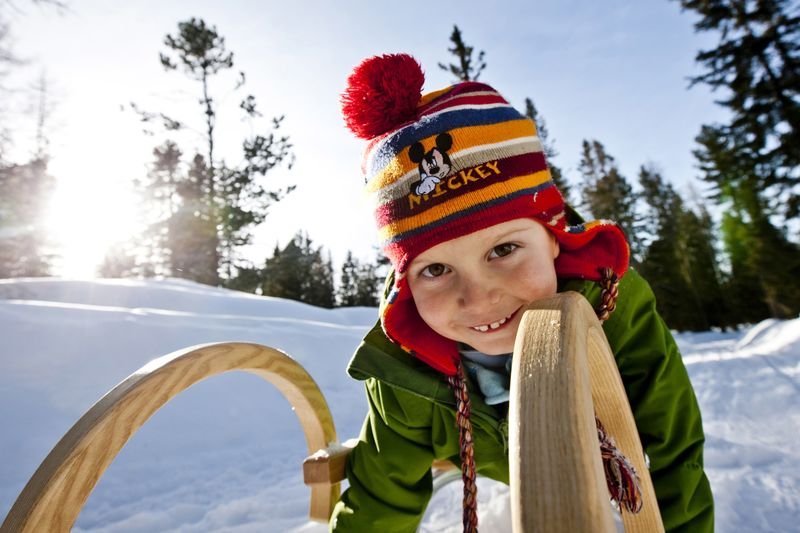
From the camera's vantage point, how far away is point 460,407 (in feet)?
3.59

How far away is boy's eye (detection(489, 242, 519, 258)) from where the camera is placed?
1.03 m

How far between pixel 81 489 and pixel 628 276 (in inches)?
50.7

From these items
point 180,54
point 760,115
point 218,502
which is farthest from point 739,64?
point 180,54

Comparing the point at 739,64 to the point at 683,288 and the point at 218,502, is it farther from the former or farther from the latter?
the point at 218,502

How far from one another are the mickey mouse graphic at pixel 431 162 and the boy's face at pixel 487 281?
0.17m

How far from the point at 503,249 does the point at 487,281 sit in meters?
0.11

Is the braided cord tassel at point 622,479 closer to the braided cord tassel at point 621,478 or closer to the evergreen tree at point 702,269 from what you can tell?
the braided cord tassel at point 621,478

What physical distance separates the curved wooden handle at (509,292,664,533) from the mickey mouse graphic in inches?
27.0

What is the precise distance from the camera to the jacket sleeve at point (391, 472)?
1.30 metres

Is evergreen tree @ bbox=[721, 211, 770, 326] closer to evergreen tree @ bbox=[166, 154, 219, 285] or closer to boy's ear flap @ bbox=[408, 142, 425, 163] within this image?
evergreen tree @ bbox=[166, 154, 219, 285]

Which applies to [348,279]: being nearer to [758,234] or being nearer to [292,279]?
[292,279]

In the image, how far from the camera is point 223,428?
2455mm

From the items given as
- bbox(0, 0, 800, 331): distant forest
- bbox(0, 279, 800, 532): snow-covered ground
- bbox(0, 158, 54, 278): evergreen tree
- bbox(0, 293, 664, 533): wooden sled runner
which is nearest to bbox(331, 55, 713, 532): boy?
bbox(0, 293, 664, 533): wooden sled runner

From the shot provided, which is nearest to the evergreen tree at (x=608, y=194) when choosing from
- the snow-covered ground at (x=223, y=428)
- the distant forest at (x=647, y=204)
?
the distant forest at (x=647, y=204)
